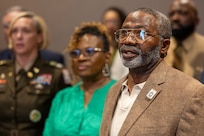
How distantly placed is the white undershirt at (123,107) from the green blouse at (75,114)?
0.45 m

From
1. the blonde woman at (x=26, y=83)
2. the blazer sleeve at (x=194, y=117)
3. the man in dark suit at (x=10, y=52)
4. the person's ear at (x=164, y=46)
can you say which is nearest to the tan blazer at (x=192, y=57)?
the blonde woman at (x=26, y=83)

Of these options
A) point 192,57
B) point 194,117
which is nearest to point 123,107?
point 194,117

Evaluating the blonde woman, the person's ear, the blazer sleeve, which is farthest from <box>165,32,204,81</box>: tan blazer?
the blazer sleeve

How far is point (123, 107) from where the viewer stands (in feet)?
5.51

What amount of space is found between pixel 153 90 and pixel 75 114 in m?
0.78

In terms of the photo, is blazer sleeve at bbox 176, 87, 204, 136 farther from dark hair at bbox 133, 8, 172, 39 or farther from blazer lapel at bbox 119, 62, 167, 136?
dark hair at bbox 133, 8, 172, 39

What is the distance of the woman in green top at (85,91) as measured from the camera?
7.22 ft

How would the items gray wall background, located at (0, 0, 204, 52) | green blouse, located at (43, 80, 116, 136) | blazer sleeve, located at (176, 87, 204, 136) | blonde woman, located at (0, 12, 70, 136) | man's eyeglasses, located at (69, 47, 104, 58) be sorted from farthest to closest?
gray wall background, located at (0, 0, 204, 52) → blonde woman, located at (0, 12, 70, 136) → man's eyeglasses, located at (69, 47, 104, 58) → green blouse, located at (43, 80, 116, 136) → blazer sleeve, located at (176, 87, 204, 136)

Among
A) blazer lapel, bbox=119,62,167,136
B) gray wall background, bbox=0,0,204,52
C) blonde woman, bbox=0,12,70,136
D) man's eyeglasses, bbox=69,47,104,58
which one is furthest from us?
gray wall background, bbox=0,0,204,52

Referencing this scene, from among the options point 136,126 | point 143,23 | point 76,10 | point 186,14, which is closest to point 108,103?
point 136,126

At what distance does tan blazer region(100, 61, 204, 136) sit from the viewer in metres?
1.42

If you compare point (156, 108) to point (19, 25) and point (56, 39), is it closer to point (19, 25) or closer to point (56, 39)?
point (19, 25)

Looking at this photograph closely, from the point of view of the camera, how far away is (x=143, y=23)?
61.4 inches

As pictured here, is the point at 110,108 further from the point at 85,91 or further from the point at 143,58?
the point at 85,91
